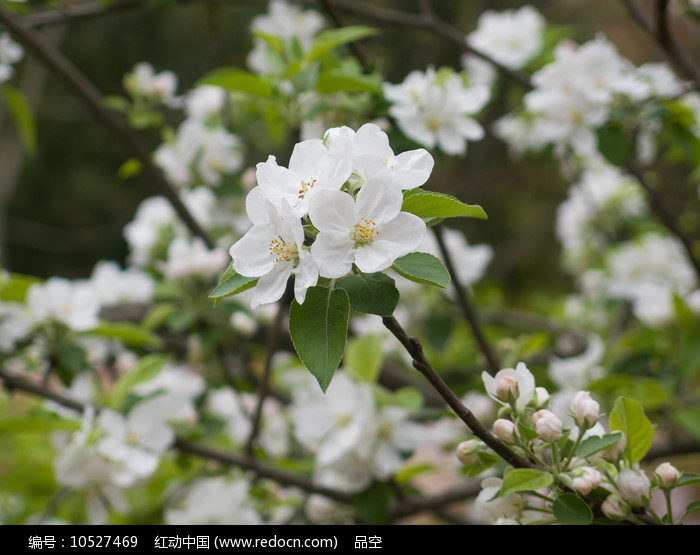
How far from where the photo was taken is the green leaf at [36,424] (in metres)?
1.14

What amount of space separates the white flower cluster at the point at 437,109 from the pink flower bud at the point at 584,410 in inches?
25.0

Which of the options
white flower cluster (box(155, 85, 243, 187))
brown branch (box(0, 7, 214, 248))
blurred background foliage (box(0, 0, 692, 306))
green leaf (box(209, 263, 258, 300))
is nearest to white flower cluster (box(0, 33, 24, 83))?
brown branch (box(0, 7, 214, 248))

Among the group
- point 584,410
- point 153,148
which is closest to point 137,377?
point 584,410

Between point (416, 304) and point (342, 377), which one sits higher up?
point (416, 304)

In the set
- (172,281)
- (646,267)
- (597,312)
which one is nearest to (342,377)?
(172,281)

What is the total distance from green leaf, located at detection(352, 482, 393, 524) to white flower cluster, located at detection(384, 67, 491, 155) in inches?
26.9

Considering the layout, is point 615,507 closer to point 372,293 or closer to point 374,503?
point 372,293

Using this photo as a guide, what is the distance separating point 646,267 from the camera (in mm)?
2100

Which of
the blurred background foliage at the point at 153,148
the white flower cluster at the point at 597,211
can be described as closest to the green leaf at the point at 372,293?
the white flower cluster at the point at 597,211

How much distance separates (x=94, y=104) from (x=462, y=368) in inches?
48.1

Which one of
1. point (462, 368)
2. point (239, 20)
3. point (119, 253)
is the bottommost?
point (462, 368)

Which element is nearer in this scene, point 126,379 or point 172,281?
point 126,379

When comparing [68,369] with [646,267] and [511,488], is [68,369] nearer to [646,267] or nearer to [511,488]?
[511,488]

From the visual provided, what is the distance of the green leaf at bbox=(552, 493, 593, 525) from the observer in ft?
1.96
